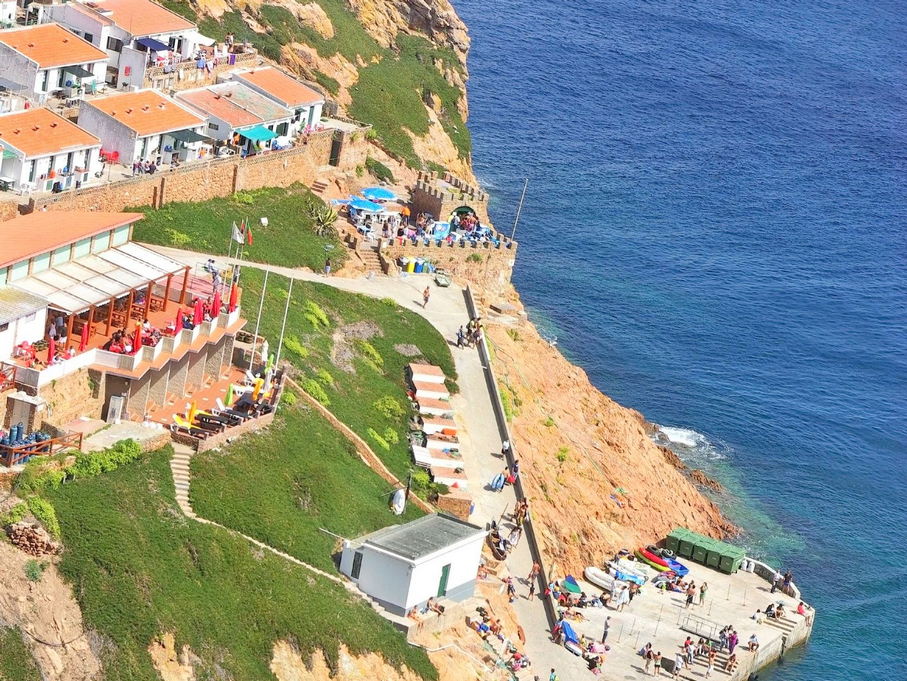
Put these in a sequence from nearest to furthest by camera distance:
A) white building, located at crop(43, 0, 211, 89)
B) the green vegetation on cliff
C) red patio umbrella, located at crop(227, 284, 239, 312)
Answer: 1. red patio umbrella, located at crop(227, 284, 239, 312)
2. white building, located at crop(43, 0, 211, 89)
3. the green vegetation on cliff

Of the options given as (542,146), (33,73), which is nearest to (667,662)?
(33,73)

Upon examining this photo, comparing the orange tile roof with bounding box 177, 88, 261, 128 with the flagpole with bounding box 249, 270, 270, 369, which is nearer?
the flagpole with bounding box 249, 270, 270, 369

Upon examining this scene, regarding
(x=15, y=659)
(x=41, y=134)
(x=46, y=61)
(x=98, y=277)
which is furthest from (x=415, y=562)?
(x=46, y=61)

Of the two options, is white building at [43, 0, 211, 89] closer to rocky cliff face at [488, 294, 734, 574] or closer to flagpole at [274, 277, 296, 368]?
flagpole at [274, 277, 296, 368]

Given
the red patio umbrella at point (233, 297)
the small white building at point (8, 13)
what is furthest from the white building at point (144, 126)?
the red patio umbrella at point (233, 297)

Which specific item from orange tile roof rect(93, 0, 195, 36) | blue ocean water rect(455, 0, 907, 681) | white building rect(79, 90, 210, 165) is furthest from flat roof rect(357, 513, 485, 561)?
orange tile roof rect(93, 0, 195, 36)

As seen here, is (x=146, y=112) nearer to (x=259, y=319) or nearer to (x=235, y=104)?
(x=235, y=104)

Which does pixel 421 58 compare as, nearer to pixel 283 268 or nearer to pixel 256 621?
pixel 283 268
